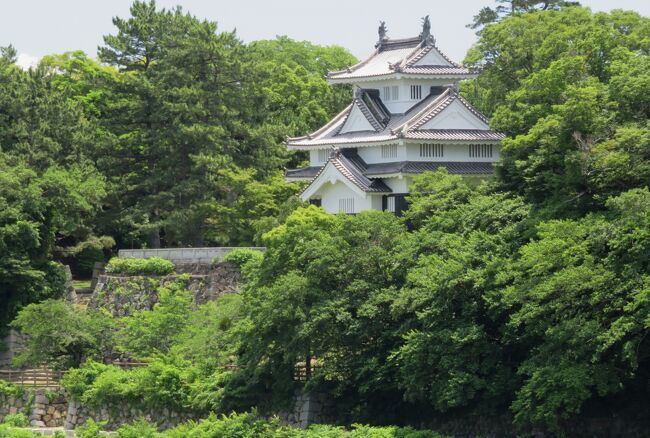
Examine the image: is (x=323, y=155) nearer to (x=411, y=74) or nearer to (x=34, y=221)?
(x=411, y=74)

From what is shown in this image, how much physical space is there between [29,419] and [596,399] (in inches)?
684

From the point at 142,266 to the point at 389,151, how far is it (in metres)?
8.49

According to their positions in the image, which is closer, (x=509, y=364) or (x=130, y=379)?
(x=509, y=364)

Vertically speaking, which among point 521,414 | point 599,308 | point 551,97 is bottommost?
point 521,414

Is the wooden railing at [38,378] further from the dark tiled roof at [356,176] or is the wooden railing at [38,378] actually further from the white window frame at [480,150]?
the white window frame at [480,150]

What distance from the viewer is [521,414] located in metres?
32.7

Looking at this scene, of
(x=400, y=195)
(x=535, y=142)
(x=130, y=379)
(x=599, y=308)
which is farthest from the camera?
(x=400, y=195)

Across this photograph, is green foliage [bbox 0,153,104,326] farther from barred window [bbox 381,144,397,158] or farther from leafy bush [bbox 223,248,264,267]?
barred window [bbox 381,144,397,158]

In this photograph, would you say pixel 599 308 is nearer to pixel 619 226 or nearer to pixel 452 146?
pixel 619 226

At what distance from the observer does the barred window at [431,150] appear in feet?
157

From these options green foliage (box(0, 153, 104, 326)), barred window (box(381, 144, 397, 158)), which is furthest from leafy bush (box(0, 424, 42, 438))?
barred window (box(381, 144, 397, 158))

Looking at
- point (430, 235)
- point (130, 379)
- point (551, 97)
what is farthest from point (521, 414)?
point (130, 379)

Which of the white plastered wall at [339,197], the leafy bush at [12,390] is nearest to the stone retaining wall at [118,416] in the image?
the leafy bush at [12,390]

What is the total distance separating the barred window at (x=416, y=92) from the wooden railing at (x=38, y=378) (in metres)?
14.3
